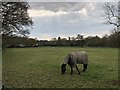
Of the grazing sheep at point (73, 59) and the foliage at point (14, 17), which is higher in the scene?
the foliage at point (14, 17)

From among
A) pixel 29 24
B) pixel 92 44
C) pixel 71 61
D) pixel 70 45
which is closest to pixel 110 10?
pixel 71 61

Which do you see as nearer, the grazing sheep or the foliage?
the grazing sheep

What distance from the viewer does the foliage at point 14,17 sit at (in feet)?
124

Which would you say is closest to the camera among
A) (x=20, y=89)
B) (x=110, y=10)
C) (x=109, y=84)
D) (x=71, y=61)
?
(x=20, y=89)

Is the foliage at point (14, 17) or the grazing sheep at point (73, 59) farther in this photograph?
the foliage at point (14, 17)

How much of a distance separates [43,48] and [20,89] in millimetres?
49179

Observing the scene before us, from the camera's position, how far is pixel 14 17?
3991 cm

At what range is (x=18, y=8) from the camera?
39.7 m

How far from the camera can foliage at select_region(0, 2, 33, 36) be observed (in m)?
37.9

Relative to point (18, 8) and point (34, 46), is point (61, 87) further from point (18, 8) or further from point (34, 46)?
point (34, 46)

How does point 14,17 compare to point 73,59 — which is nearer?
point 73,59

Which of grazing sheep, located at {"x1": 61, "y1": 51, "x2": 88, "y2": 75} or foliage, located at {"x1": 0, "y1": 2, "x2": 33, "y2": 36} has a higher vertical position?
foliage, located at {"x1": 0, "y1": 2, "x2": 33, "y2": 36}

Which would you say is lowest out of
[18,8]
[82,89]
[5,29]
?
[82,89]

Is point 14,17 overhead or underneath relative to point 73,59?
overhead
